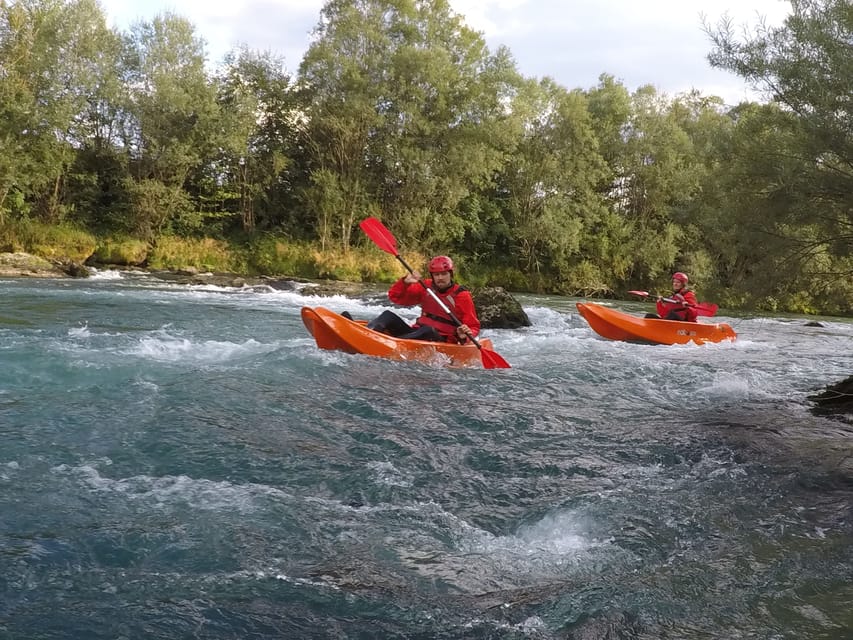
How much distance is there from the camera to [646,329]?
9984mm

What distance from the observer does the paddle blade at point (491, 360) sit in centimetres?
682

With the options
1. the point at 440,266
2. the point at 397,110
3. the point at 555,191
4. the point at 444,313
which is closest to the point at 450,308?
the point at 444,313

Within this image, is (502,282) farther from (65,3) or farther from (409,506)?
(409,506)

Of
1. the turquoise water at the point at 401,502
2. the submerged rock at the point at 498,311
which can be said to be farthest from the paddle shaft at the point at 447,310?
the submerged rock at the point at 498,311

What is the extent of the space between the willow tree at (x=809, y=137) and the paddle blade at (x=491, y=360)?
2.63 metres

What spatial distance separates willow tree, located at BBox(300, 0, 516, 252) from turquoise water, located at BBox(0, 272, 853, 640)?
16390 mm

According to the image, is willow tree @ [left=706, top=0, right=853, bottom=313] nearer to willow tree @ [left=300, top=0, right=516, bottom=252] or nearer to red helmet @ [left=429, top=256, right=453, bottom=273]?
red helmet @ [left=429, top=256, right=453, bottom=273]

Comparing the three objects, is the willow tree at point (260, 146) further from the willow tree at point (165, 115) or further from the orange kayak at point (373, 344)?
the orange kayak at point (373, 344)

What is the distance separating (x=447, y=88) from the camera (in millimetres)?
22109

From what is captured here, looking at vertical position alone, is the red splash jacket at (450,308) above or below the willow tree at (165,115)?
below

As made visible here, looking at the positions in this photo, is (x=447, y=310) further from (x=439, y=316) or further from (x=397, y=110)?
(x=397, y=110)

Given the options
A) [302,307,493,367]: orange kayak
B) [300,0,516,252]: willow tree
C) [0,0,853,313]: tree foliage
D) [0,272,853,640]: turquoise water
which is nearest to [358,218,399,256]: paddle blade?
[302,307,493,367]: orange kayak

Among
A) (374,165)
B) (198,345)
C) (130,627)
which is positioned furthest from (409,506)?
(374,165)

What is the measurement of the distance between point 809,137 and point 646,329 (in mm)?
4984
